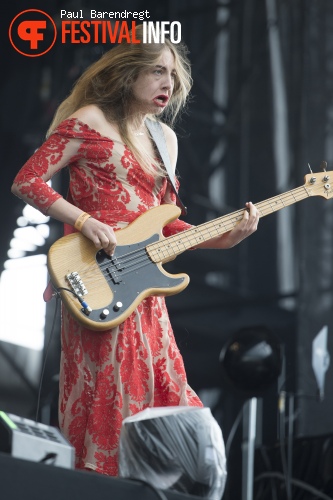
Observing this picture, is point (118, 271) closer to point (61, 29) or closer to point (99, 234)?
point (99, 234)

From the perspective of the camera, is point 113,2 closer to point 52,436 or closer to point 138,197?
point 138,197

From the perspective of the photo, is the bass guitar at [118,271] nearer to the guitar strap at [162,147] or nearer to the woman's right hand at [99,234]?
the woman's right hand at [99,234]

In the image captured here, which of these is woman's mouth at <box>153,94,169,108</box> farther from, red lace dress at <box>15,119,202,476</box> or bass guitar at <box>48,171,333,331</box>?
bass guitar at <box>48,171,333,331</box>

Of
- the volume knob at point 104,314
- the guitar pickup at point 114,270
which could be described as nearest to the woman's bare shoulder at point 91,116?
the guitar pickup at point 114,270

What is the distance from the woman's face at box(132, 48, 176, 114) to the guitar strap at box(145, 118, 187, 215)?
10 centimetres

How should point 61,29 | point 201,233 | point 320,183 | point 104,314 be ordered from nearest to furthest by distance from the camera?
point 104,314
point 201,233
point 320,183
point 61,29

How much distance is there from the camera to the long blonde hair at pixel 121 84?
102 inches

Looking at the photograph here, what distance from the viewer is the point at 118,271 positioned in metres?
2.38

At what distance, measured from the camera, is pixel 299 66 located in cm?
514

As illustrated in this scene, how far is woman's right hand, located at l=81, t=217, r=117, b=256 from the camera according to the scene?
7.65 ft

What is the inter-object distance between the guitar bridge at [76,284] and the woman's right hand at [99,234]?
97 millimetres

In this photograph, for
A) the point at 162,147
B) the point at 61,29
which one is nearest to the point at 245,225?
the point at 162,147

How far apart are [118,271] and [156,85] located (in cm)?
56

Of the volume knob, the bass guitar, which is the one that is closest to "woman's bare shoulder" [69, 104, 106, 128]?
the bass guitar
